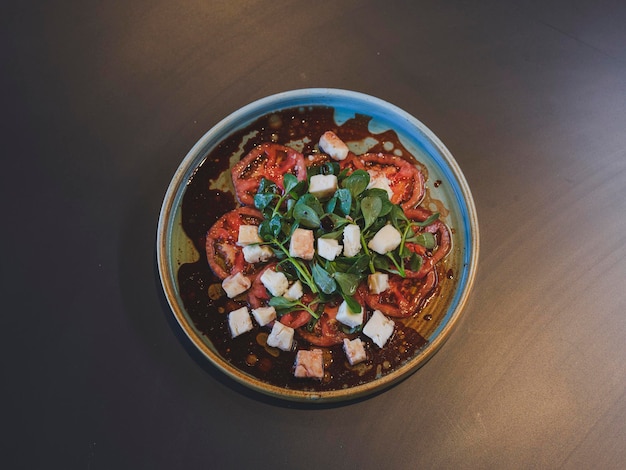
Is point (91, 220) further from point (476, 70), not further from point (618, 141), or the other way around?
point (618, 141)

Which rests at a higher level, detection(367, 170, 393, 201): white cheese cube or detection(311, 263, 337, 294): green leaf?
detection(367, 170, 393, 201): white cheese cube

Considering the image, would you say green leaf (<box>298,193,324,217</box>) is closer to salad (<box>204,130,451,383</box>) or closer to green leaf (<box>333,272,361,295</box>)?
salad (<box>204,130,451,383</box>)

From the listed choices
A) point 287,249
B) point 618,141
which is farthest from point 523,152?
point 287,249

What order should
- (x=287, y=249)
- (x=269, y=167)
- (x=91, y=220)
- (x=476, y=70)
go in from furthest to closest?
1. (x=476, y=70)
2. (x=91, y=220)
3. (x=269, y=167)
4. (x=287, y=249)

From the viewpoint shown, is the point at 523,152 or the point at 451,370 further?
the point at 523,152

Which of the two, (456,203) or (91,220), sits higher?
(91,220)

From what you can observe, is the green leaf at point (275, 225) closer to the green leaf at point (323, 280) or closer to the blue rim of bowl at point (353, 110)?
the green leaf at point (323, 280)

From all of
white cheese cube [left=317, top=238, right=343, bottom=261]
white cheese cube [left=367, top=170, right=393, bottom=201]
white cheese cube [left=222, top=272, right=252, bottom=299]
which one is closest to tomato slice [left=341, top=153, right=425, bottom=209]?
white cheese cube [left=367, top=170, right=393, bottom=201]

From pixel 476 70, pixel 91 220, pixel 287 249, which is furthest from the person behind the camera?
pixel 476 70
